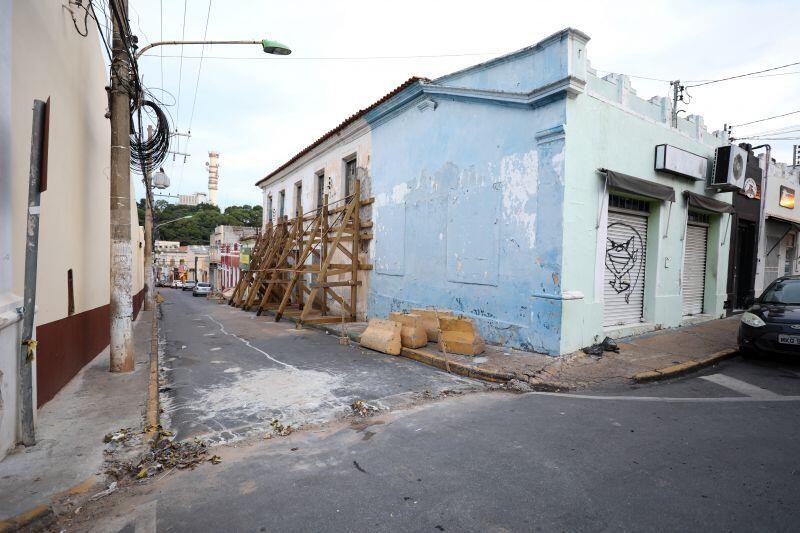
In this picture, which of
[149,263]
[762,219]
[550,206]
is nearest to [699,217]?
[762,219]

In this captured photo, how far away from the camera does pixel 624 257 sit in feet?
29.0

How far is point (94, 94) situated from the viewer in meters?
7.66

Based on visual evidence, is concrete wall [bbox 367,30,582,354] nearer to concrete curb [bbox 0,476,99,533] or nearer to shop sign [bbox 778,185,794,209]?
concrete curb [bbox 0,476,99,533]

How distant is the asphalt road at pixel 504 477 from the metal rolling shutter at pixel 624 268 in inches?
153

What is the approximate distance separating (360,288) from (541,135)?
24.4 ft

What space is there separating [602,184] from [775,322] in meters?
3.59

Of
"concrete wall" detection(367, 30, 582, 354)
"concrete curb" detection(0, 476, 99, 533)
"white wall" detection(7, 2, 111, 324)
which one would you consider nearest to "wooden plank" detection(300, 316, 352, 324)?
"concrete wall" detection(367, 30, 582, 354)

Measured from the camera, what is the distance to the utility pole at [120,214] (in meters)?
6.28

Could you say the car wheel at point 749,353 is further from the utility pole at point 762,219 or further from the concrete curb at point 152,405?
the concrete curb at point 152,405

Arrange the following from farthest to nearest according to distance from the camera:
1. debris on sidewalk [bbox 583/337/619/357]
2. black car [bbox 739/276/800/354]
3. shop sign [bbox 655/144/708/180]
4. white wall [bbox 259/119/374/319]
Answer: white wall [bbox 259/119/374/319] → shop sign [bbox 655/144/708/180] → debris on sidewalk [bbox 583/337/619/357] → black car [bbox 739/276/800/354]

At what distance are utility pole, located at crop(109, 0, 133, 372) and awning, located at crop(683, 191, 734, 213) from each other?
11.5m

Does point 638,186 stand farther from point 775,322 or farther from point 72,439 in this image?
point 72,439

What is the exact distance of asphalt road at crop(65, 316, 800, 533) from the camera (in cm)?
270

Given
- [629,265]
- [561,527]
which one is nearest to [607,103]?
[629,265]
